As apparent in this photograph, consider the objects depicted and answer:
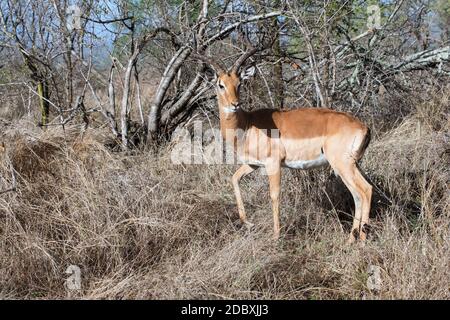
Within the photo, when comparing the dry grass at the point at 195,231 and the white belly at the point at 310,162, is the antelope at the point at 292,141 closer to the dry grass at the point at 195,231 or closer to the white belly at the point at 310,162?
the white belly at the point at 310,162

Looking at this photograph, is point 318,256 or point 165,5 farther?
point 165,5

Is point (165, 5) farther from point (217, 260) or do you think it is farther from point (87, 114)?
Result: point (217, 260)

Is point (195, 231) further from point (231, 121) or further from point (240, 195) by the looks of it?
point (231, 121)

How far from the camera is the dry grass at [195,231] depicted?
381 cm

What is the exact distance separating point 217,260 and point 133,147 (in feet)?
10.7

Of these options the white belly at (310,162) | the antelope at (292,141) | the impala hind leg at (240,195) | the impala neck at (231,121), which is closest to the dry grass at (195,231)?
the impala hind leg at (240,195)

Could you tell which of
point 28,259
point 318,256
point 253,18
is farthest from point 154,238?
point 253,18

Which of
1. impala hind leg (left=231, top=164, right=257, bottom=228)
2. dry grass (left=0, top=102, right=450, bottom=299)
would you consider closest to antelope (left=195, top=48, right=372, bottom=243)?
impala hind leg (left=231, top=164, right=257, bottom=228)

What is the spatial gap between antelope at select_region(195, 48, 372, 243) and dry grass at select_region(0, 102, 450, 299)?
307 mm

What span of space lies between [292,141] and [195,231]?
1.30 m

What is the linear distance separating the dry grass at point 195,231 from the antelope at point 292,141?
307mm

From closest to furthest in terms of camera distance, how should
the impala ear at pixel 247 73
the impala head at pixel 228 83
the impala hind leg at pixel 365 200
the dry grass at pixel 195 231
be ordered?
the dry grass at pixel 195 231, the impala hind leg at pixel 365 200, the impala head at pixel 228 83, the impala ear at pixel 247 73

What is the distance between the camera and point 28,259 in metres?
4.05

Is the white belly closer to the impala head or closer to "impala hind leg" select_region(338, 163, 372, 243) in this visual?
"impala hind leg" select_region(338, 163, 372, 243)
